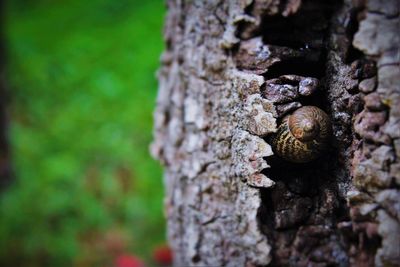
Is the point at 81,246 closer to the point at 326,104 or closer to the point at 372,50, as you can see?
the point at 326,104

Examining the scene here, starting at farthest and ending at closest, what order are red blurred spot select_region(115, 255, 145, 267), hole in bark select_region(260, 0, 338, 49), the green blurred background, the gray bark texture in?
the green blurred background, red blurred spot select_region(115, 255, 145, 267), hole in bark select_region(260, 0, 338, 49), the gray bark texture

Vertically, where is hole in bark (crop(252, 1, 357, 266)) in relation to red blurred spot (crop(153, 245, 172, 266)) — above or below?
above

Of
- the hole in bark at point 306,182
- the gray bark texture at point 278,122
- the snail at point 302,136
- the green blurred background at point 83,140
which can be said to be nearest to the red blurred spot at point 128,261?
the green blurred background at point 83,140

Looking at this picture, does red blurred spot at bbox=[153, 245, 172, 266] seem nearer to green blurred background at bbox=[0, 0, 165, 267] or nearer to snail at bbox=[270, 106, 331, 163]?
green blurred background at bbox=[0, 0, 165, 267]

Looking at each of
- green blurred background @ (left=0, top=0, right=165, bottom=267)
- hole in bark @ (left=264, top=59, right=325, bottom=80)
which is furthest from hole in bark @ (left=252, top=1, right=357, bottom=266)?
green blurred background @ (left=0, top=0, right=165, bottom=267)

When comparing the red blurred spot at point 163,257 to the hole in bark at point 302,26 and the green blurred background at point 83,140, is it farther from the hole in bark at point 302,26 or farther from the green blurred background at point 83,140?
the hole in bark at point 302,26

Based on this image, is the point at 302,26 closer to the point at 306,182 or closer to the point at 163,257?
the point at 306,182
